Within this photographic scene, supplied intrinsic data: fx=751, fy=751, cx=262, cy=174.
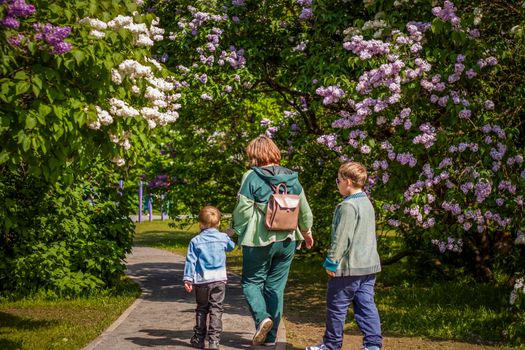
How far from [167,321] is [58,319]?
4.93 ft

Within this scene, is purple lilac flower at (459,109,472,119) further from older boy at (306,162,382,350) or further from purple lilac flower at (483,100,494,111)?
older boy at (306,162,382,350)

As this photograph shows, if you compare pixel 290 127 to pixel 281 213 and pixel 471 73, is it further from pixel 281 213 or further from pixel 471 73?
pixel 281 213

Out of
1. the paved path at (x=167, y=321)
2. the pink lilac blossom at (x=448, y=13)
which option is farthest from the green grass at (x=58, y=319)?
the pink lilac blossom at (x=448, y=13)

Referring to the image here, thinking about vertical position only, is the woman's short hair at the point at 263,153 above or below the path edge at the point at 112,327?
above

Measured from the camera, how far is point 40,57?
5734mm

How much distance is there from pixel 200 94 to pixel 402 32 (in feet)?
10.2

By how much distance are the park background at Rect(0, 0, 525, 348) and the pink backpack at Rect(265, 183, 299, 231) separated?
1238 mm

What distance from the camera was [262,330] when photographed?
6.65 m

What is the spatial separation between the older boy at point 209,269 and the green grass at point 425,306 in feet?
8.33

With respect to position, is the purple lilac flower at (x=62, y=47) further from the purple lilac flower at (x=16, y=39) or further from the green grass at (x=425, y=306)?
the green grass at (x=425, y=306)

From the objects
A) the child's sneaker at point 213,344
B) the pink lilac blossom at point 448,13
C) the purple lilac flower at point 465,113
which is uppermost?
the pink lilac blossom at point 448,13

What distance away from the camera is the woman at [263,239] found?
262 inches

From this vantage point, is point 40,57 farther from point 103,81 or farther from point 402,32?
point 402,32

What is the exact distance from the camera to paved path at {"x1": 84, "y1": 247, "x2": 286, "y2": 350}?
23.5 ft
